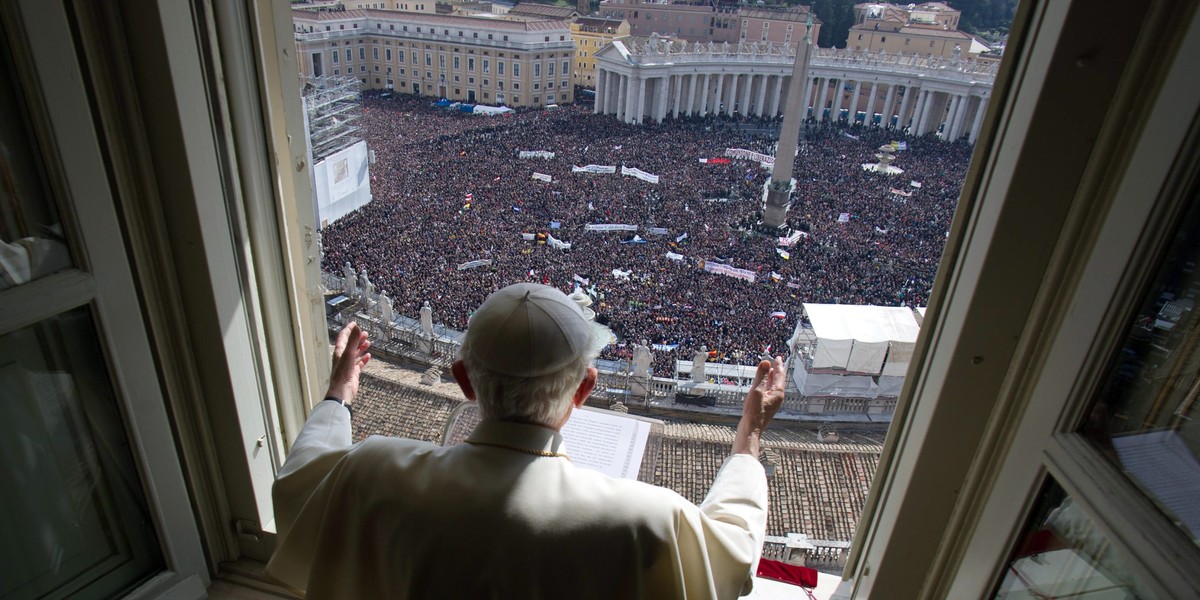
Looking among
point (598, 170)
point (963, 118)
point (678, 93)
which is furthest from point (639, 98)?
point (963, 118)

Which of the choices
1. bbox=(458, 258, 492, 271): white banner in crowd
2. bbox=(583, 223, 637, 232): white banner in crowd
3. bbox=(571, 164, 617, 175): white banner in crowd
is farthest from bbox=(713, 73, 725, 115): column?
bbox=(458, 258, 492, 271): white banner in crowd

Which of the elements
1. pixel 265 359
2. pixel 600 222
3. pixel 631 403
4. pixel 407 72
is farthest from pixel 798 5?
pixel 265 359

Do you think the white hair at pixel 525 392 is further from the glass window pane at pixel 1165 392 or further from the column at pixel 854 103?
the column at pixel 854 103

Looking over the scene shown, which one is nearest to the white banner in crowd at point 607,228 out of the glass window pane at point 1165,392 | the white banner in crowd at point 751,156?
the white banner in crowd at point 751,156

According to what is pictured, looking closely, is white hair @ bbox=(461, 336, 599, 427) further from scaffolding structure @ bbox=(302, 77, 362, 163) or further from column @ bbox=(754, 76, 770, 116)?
column @ bbox=(754, 76, 770, 116)

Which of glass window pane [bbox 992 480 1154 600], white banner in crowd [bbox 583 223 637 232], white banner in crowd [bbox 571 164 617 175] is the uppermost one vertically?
glass window pane [bbox 992 480 1154 600]
